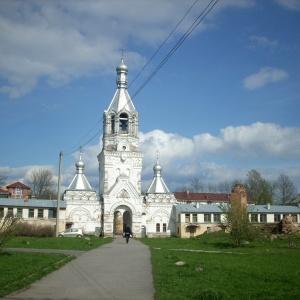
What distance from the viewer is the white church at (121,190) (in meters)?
55.5

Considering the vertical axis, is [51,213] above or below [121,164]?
below

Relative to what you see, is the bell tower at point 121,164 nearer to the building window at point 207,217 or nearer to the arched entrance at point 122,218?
the arched entrance at point 122,218

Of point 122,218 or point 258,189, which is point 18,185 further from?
point 258,189

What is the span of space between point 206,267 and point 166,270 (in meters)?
1.70

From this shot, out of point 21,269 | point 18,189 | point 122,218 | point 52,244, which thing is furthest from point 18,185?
point 21,269

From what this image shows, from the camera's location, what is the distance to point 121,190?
56188 mm

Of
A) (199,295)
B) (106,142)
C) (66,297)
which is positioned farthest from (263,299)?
(106,142)

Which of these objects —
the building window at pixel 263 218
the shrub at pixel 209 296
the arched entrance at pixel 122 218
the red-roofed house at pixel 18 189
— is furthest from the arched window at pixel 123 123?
the shrub at pixel 209 296

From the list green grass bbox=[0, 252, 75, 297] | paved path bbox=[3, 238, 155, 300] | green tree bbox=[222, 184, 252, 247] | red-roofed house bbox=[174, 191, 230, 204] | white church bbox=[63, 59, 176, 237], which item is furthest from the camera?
red-roofed house bbox=[174, 191, 230, 204]

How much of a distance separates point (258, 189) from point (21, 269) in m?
70.0

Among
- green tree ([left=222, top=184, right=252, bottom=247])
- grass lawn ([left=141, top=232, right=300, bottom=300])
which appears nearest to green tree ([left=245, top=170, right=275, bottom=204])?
green tree ([left=222, top=184, right=252, bottom=247])

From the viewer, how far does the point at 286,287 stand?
12219 millimetres

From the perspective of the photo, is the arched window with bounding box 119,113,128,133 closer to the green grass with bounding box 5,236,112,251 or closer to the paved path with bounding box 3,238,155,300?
the green grass with bounding box 5,236,112,251

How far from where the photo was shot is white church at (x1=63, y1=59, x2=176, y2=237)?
55.5m
